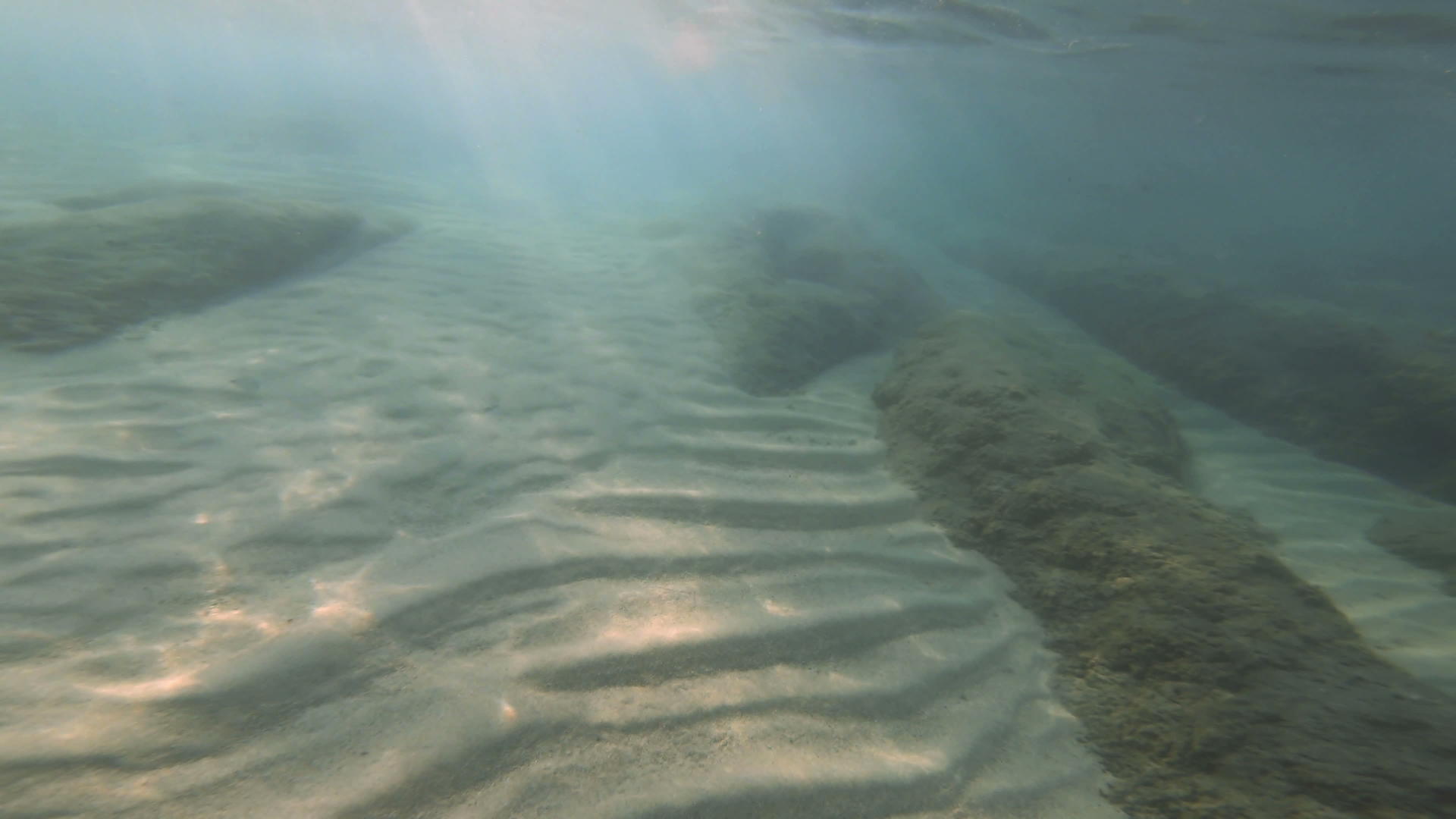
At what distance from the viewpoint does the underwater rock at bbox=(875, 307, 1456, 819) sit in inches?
83.2

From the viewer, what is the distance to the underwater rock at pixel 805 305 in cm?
632

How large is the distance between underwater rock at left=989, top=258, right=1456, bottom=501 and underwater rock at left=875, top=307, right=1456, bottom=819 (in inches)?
132

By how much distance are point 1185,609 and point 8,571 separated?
201 inches

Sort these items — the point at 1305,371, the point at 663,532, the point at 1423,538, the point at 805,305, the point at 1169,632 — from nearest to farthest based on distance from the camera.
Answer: the point at 1169,632
the point at 663,532
the point at 1423,538
the point at 1305,371
the point at 805,305

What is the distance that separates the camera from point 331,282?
23.3 feet

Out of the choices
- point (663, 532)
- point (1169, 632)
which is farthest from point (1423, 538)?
point (663, 532)

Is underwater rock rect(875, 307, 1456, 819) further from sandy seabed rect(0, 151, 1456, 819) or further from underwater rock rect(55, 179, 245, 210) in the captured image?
underwater rock rect(55, 179, 245, 210)

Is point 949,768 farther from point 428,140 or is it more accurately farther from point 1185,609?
point 428,140

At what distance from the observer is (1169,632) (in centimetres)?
269

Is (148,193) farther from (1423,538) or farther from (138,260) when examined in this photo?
(1423,538)

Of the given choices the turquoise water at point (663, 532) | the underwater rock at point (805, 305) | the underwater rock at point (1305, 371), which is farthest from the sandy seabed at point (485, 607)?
the underwater rock at point (1305, 371)

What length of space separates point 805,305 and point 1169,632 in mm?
5584

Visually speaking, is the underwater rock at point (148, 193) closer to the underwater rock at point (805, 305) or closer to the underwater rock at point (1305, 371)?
the underwater rock at point (805, 305)

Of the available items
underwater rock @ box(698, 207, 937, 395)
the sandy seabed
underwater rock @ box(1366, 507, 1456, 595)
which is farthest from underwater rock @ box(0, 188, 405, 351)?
underwater rock @ box(1366, 507, 1456, 595)
